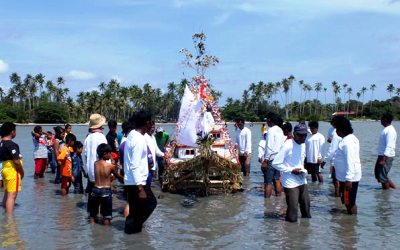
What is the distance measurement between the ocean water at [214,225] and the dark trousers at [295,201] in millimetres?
207

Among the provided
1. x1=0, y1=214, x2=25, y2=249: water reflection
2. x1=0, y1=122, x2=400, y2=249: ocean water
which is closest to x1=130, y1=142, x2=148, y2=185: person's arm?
x1=0, y1=122, x2=400, y2=249: ocean water

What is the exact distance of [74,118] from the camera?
118 m

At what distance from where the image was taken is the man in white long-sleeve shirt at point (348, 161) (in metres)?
9.45

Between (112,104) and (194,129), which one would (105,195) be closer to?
(194,129)

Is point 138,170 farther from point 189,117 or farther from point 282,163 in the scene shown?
point 189,117

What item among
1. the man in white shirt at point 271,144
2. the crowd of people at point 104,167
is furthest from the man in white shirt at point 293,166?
the crowd of people at point 104,167

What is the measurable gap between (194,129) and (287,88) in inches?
5268

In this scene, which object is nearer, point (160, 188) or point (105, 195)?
point (105, 195)

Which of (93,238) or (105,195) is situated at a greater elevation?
(105,195)

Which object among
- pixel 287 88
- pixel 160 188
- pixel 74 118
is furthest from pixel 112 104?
pixel 160 188

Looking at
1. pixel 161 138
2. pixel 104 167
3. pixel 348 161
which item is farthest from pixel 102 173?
pixel 161 138

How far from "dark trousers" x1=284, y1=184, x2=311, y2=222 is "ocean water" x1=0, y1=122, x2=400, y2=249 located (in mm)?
207

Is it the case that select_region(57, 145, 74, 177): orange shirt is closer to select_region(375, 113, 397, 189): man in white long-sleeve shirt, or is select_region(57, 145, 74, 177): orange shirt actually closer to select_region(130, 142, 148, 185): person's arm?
select_region(130, 142, 148, 185): person's arm

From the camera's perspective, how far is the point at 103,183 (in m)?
9.01
